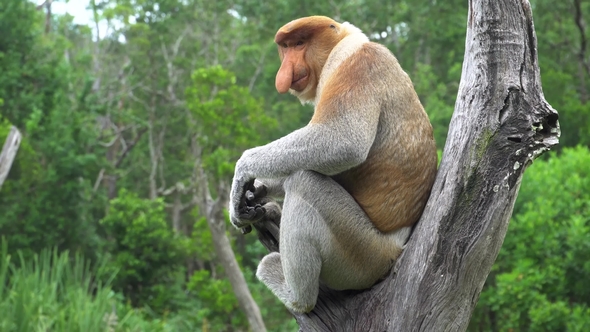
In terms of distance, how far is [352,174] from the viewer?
304cm

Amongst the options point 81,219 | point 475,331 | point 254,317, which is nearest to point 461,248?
point 475,331

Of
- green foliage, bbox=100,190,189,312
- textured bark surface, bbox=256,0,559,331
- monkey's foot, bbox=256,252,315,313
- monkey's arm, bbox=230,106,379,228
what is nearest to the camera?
textured bark surface, bbox=256,0,559,331

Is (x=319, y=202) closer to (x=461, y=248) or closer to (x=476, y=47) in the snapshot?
(x=461, y=248)

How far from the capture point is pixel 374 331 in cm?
276

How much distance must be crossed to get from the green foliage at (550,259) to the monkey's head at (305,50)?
14.3 ft

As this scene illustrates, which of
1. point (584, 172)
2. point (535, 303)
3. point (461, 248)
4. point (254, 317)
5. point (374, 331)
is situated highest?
point (461, 248)

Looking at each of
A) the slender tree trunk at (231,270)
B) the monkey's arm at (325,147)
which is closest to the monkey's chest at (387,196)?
the monkey's arm at (325,147)

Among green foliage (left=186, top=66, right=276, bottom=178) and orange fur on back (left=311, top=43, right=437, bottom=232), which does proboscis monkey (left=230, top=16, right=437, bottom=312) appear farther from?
green foliage (left=186, top=66, right=276, bottom=178)

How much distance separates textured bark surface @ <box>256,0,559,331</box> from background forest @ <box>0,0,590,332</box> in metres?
4.37

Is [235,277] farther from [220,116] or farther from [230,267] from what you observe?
[220,116]

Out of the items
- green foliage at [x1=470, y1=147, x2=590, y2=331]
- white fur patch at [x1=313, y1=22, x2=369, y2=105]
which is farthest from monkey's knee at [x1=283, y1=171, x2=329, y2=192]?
green foliage at [x1=470, y1=147, x2=590, y2=331]

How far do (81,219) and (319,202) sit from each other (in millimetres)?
11881

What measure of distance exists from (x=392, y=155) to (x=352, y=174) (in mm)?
231

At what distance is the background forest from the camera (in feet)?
22.5
